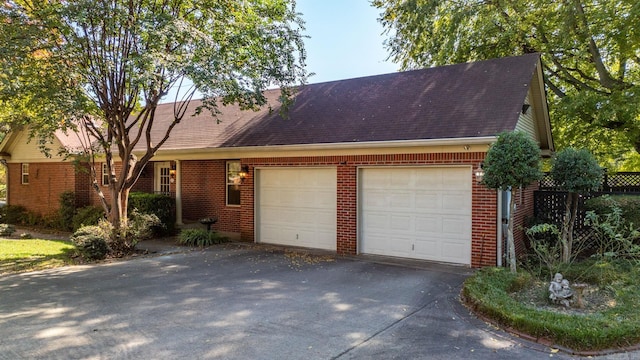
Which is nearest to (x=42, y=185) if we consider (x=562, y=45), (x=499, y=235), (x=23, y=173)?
(x=23, y=173)

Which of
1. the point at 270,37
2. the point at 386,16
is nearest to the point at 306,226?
the point at 270,37

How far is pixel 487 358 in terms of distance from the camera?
421 cm

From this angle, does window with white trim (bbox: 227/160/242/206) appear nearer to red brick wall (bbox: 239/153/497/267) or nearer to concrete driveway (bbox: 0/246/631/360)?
red brick wall (bbox: 239/153/497/267)

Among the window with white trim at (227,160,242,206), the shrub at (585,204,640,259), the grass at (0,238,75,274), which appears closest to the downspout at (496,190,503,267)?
Result: the shrub at (585,204,640,259)

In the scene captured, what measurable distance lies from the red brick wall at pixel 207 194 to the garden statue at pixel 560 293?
30.9 feet

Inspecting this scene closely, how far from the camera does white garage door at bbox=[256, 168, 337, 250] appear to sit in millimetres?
10398

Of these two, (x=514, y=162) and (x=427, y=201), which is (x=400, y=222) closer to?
(x=427, y=201)

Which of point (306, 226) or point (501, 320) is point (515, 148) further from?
point (306, 226)

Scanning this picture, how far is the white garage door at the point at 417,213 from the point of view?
28.0 ft

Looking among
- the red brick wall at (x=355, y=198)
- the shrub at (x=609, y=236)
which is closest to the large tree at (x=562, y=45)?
the shrub at (x=609, y=236)

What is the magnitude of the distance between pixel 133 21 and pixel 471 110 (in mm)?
7599

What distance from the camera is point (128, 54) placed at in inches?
344

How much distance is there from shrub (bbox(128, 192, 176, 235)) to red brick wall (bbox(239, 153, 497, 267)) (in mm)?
2633

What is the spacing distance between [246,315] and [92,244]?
19.2 feet
